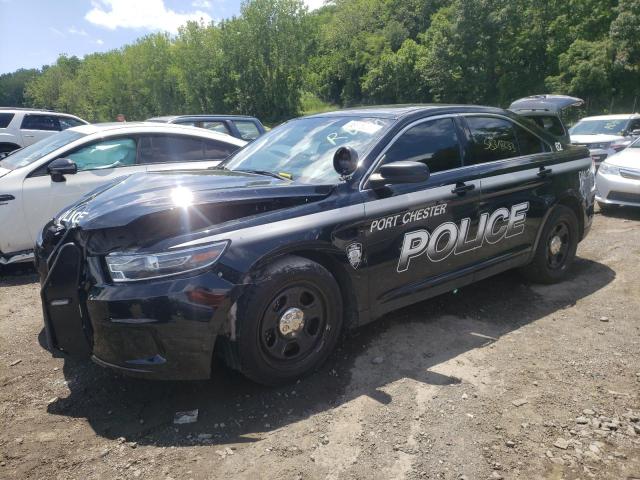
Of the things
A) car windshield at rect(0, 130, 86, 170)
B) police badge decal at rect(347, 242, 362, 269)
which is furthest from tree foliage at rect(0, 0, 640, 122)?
police badge decal at rect(347, 242, 362, 269)

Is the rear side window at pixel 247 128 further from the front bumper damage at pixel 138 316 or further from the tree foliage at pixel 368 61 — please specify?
the tree foliage at pixel 368 61

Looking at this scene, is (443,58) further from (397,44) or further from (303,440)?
(303,440)

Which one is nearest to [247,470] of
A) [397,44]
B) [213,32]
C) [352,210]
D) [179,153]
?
[352,210]

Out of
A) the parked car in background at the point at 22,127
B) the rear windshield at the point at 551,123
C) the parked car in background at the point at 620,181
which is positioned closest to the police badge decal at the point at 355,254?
the rear windshield at the point at 551,123

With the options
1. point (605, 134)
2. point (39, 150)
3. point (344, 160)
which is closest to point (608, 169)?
point (605, 134)

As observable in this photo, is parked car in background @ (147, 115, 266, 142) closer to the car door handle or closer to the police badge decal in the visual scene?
the car door handle

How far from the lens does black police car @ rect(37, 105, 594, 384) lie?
264cm

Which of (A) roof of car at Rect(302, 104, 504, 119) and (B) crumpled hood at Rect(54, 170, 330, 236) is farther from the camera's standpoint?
(A) roof of car at Rect(302, 104, 504, 119)

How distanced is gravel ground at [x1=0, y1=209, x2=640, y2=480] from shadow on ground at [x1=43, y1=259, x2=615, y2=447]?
1 centimetres

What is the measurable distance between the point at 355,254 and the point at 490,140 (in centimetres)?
184

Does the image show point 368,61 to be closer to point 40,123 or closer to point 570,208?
point 40,123

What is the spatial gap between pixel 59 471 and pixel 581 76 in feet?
129

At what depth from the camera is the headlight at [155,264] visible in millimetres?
2605

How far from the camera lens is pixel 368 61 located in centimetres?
7569
